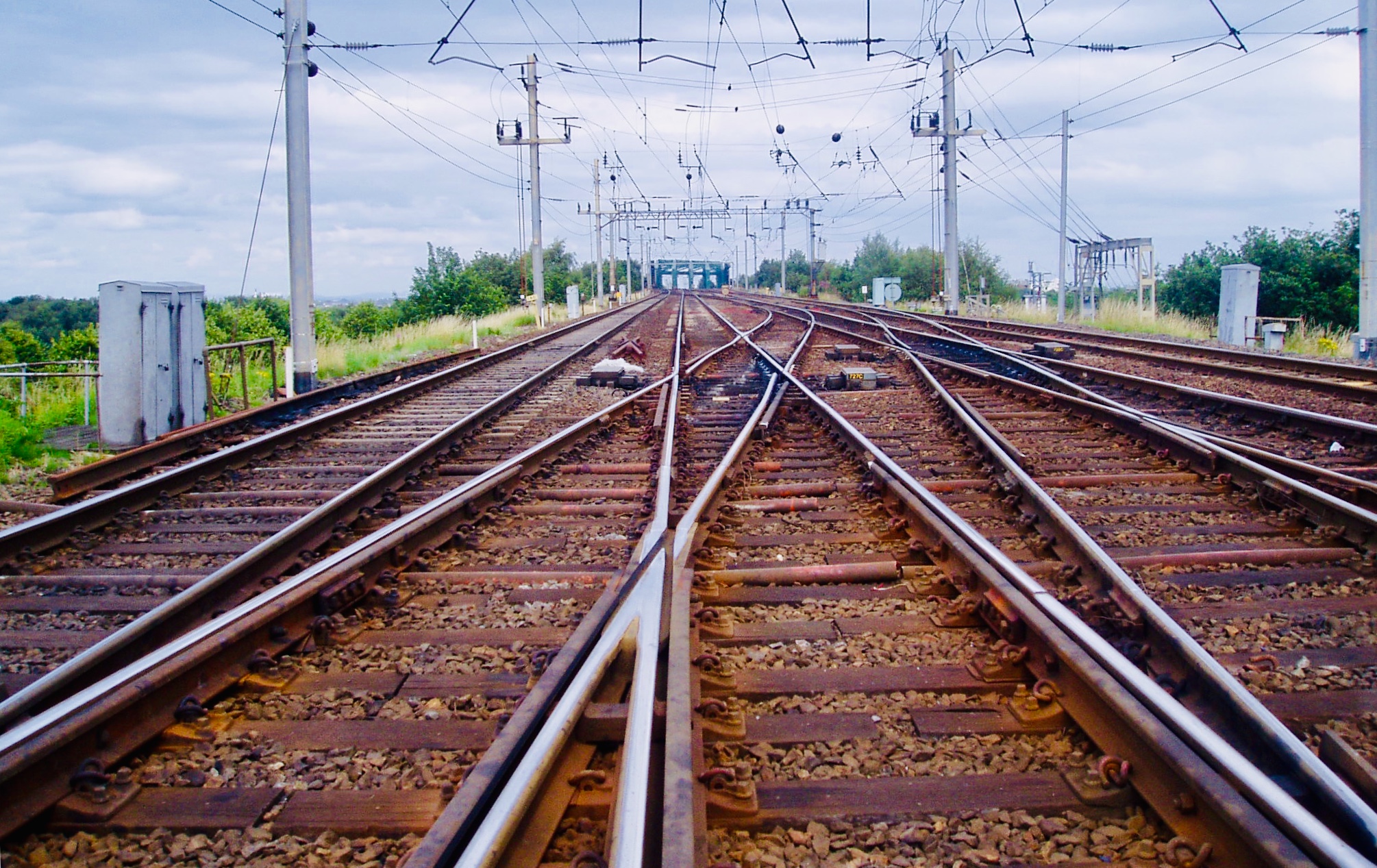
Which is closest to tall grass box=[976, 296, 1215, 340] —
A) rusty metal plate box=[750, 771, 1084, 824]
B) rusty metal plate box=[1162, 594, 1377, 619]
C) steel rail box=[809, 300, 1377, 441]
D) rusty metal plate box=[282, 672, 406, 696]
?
steel rail box=[809, 300, 1377, 441]

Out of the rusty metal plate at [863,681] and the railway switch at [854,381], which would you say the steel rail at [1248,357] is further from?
the rusty metal plate at [863,681]

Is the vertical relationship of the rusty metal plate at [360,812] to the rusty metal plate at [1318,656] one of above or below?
below

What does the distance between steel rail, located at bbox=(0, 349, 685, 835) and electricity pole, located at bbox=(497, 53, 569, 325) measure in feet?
88.8

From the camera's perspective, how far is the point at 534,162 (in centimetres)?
3238

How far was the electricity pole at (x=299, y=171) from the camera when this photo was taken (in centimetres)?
1309

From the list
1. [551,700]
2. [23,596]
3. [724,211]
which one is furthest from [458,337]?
[724,211]

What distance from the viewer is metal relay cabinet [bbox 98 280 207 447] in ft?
29.9

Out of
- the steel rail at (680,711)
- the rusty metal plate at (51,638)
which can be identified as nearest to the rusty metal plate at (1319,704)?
the steel rail at (680,711)

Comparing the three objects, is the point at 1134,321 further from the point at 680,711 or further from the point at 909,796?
the point at 680,711

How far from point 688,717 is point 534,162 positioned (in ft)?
104

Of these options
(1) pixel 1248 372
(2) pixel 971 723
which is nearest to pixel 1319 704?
(2) pixel 971 723

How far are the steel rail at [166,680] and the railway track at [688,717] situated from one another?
12 millimetres

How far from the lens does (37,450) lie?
346 inches

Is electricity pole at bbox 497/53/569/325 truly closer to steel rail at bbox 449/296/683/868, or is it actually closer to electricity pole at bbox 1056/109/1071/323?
electricity pole at bbox 1056/109/1071/323
